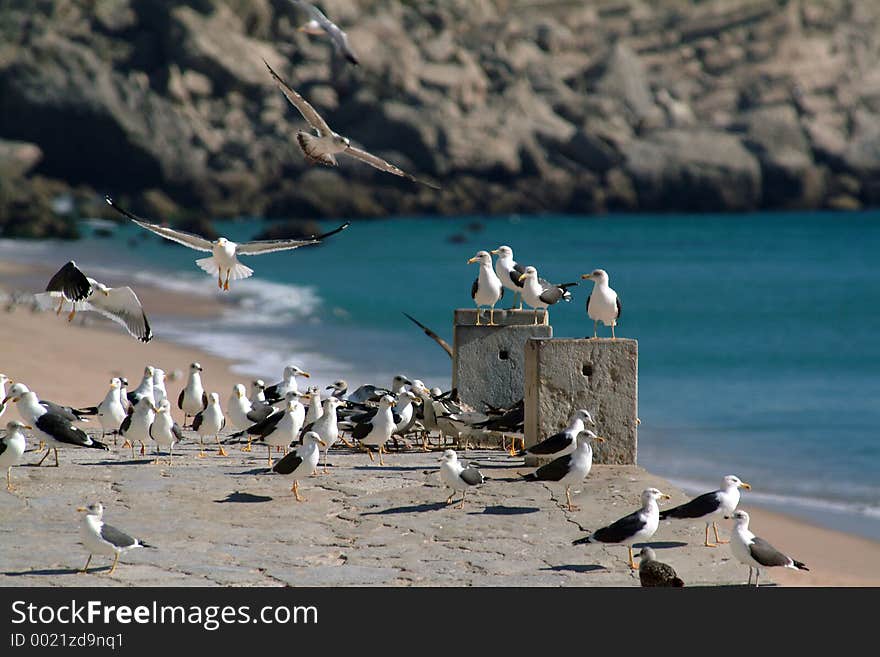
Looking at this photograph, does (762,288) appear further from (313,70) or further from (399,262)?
(313,70)

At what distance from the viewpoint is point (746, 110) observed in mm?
127250

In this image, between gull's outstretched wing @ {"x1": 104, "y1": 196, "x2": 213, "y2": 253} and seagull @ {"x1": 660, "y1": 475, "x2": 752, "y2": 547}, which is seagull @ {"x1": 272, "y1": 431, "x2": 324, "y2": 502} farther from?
gull's outstretched wing @ {"x1": 104, "y1": 196, "x2": 213, "y2": 253}

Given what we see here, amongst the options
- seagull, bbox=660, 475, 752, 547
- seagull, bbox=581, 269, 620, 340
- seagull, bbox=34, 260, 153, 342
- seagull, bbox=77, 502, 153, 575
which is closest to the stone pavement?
seagull, bbox=77, 502, 153, 575

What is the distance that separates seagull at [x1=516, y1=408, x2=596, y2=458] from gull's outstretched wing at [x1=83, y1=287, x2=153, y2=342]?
15.1 ft

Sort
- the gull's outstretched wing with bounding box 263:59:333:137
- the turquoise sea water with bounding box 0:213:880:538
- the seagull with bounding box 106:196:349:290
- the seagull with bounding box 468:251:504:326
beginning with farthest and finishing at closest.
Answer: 1. the turquoise sea water with bounding box 0:213:880:538
2. the gull's outstretched wing with bounding box 263:59:333:137
3. the seagull with bounding box 468:251:504:326
4. the seagull with bounding box 106:196:349:290

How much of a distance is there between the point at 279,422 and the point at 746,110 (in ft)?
396

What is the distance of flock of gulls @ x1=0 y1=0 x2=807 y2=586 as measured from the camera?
30.3 feet

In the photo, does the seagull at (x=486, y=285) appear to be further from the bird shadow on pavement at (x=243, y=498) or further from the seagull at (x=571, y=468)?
the bird shadow on pavement at (x=243, y=498)

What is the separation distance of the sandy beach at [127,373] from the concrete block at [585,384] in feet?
3.86

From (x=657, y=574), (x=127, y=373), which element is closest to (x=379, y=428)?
(x=657, y=574)

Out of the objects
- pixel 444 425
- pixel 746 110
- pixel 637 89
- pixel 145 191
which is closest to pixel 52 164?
pixel 145 191

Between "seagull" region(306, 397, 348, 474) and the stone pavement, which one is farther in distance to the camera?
"seagull" region(306, 397, 348, 474)

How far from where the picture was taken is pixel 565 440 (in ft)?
36.5

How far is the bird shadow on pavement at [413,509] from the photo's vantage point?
34.6 feet
